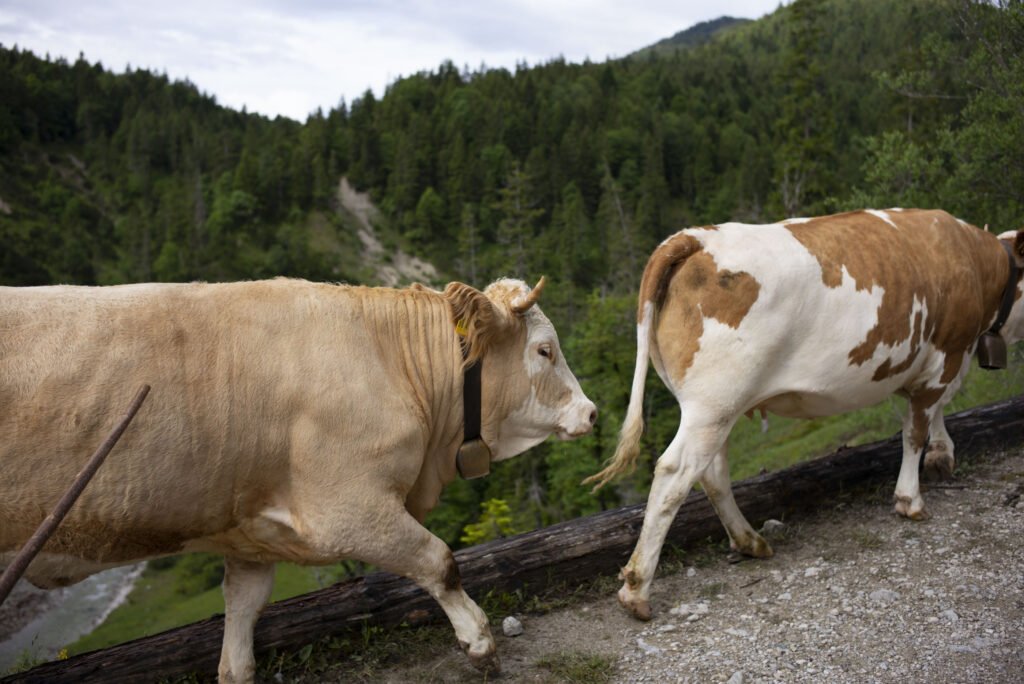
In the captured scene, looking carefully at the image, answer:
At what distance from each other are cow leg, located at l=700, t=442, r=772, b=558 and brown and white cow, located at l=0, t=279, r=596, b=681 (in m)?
1.96

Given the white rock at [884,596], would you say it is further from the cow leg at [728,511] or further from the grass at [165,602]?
the grass at [165,602]

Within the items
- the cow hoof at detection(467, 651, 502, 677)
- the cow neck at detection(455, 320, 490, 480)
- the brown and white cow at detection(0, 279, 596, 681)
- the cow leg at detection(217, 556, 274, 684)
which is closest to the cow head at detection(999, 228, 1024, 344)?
the brown and white cow at detection(0, 279, 596, 681)

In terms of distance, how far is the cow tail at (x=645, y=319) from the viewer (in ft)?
17.4

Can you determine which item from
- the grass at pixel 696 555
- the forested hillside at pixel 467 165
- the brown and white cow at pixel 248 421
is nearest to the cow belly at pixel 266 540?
the brown and white cow at pixel 248 421

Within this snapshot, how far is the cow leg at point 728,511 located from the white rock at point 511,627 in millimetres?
1829

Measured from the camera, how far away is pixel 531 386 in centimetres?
491

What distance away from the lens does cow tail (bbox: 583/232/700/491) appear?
→ 17.4ft

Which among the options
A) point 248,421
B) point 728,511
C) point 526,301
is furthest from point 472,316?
point 728,511

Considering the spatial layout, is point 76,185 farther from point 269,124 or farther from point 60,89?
point 269,124

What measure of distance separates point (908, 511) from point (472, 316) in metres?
4.44

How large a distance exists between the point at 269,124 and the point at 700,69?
10455cm

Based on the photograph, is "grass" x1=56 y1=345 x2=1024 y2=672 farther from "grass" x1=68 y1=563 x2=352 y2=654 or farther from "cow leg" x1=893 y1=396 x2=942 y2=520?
"cow leg" x1=893 y1=396 x2=942 y2=520

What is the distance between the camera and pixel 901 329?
19.0ft

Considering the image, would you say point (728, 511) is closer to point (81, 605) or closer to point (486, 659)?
point (486, 659)
